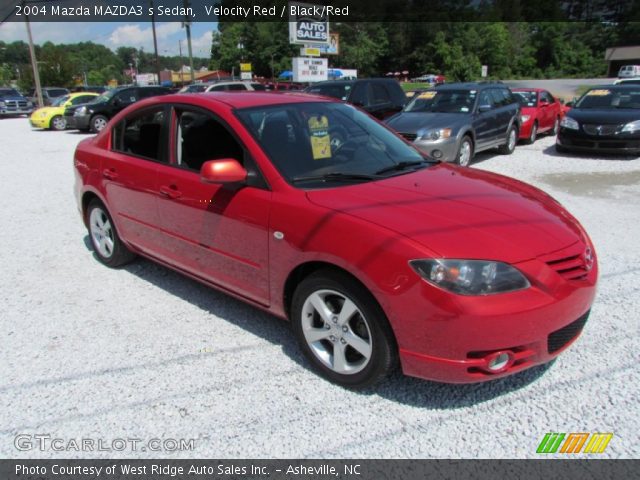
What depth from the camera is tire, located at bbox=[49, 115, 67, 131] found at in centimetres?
2028

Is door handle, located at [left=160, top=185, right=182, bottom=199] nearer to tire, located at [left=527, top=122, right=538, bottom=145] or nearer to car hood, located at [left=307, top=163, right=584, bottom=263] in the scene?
car hood, located at [left=307, top=163, right=584, bottom=263]

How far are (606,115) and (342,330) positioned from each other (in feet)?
33.6

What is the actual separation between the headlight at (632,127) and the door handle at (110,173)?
10110mm

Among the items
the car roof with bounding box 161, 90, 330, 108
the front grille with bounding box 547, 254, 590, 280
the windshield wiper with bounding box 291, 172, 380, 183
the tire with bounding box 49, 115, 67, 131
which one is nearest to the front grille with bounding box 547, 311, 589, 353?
the front grille with bounding box 547, 254, 590, 280

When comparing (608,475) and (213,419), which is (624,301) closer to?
(608,475)

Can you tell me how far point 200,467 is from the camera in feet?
8.00

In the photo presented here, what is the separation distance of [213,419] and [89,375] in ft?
3.23

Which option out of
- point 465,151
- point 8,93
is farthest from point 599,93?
point 8,93

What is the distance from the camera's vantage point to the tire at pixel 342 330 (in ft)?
8.79

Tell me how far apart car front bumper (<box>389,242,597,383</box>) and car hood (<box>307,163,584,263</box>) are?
17 centimetres

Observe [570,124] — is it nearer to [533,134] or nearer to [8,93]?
[533,134]

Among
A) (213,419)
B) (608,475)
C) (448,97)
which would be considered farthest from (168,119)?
(448,97)

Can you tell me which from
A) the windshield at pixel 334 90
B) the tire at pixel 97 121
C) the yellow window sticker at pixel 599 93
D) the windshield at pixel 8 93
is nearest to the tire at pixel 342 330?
the windshield at pixel 334 90

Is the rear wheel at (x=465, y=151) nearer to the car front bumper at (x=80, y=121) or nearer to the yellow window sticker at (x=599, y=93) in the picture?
the yellow window sticker at (x=599, y=93)
